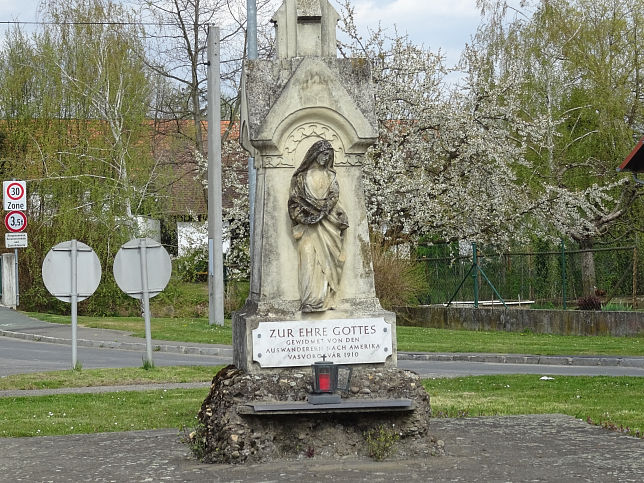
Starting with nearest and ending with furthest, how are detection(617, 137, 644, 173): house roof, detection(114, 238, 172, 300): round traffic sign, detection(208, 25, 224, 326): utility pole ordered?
detection(114, 238, 172, 300): round traffic sign < detection(617, 137, 644, 173): house roof < detection(208, 25, 224, 326): utility pole

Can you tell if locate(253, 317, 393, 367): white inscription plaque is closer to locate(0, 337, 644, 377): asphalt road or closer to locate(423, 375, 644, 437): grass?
locate(423, 375, 644, 437): grass

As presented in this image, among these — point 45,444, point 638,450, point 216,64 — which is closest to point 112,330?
point 216,64

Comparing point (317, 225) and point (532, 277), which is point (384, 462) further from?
point (532, 277)

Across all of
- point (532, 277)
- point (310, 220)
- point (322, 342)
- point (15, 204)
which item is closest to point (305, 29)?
point (310, 220)

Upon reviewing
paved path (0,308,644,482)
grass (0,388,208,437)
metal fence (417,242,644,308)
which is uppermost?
metal fence (417,242,644,308)

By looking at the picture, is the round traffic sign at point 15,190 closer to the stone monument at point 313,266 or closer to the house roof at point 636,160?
the house roof at point 636,160

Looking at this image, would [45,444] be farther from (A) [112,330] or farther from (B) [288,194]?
(A) [112,330]

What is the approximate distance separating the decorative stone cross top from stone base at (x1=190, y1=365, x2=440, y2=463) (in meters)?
2.72

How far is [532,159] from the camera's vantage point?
37.2 meters

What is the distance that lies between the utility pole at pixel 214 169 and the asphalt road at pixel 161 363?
156 inches

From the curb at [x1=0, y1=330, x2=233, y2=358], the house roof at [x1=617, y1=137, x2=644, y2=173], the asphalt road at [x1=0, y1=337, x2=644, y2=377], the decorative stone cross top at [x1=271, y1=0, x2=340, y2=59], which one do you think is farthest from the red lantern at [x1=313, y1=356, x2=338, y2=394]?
the curb at [x1=0, y1=330, x2=233, y2=358]

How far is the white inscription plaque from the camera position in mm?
9266

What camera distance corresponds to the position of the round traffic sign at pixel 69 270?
57.2 ft

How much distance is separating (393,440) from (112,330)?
65.6 feet
